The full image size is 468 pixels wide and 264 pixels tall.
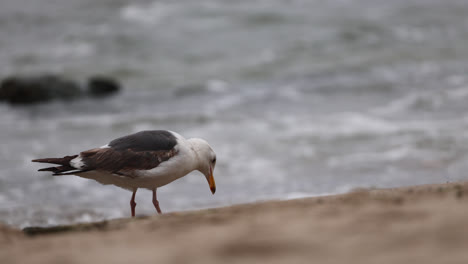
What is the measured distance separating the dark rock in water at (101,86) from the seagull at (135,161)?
955cm

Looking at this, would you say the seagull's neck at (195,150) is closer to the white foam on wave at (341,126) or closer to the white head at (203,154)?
the white head at (203,154)

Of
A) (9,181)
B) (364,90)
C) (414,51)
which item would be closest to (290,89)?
(364,90)

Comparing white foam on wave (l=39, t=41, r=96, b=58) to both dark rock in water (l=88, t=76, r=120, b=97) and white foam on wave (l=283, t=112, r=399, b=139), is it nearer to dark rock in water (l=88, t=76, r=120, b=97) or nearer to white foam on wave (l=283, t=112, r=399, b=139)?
dark rock in water (l=88, t=76, r=120, b=97)

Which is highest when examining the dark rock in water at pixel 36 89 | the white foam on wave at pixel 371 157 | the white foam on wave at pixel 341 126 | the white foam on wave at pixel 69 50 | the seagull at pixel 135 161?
the white foam on wave at pixel 69 50

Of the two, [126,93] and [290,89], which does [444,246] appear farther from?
[126,93]

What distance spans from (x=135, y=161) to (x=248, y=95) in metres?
8.49

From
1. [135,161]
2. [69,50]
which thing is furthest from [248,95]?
[135,161]

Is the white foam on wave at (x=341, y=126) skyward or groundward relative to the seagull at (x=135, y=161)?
skyward

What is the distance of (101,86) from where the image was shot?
48.6 ft

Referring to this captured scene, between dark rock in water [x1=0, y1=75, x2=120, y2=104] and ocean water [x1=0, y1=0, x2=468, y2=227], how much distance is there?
335 millimetres

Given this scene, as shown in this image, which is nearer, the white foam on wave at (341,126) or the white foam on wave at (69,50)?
the white foam on wave at (341,126)

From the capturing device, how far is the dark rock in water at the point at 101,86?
14711 mm

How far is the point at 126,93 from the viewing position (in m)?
14.8

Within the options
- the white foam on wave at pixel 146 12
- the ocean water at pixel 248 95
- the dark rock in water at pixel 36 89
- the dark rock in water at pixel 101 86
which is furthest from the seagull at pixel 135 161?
the white foam on wave at pixel 146 12
